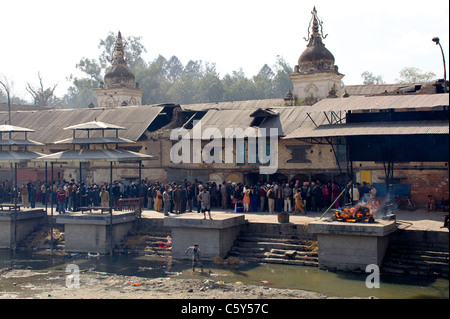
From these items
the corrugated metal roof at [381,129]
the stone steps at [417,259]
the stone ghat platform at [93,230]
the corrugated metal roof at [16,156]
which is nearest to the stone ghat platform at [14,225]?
the corrugated metal roof at [16,156]

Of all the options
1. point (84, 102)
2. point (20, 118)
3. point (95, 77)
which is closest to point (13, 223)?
point (20, 118)

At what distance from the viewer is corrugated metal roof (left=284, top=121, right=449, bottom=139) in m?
18.8

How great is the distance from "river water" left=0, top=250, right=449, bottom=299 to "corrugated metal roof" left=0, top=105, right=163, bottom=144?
9.46 meters

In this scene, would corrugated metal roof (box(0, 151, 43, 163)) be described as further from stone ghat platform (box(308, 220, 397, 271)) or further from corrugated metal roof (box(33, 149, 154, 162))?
stone ghat platform (box(308, 220, 397, 271))

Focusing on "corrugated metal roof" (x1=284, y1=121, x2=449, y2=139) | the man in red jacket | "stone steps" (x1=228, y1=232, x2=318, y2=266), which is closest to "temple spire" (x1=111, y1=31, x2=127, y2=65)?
the man in red jacket

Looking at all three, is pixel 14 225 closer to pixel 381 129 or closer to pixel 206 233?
pixel 206 233

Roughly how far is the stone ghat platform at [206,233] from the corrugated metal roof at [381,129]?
166 inches

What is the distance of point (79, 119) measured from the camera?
3412 centimetres

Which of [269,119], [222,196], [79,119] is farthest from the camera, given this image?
[79,119]

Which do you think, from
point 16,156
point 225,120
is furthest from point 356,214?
point 16,156

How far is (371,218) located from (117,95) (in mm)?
31587

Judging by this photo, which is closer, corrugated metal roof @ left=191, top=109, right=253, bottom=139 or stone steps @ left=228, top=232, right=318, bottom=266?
stone steps @ left=228, top=232, right=318, bottom=266

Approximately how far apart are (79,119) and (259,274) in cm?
1950
